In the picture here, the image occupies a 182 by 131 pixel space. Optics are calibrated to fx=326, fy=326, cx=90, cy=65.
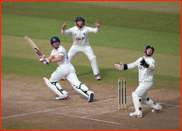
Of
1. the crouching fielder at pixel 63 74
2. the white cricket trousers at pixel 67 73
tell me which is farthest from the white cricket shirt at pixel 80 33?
the white cricket trousers at pixel 67 73

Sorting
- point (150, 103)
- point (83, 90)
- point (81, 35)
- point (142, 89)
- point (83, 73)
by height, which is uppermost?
point (81, 35)

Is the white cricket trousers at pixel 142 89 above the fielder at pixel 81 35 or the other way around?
the other way around

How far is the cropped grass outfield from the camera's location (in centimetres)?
1413

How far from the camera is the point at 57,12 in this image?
27.0m

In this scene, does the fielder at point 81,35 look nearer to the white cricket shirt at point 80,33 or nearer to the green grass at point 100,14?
the white cricket shirt at point 80,33

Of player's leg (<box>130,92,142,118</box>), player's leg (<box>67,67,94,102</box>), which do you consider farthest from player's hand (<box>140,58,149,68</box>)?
player's leg (<box>67,67,94,102</box>)

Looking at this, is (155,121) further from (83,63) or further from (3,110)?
(83,63)

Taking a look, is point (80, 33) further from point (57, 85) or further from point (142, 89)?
point (142, 89)

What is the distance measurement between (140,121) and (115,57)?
8.71 m

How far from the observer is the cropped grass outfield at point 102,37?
46.3ft

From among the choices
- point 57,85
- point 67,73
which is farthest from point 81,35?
point 57,85

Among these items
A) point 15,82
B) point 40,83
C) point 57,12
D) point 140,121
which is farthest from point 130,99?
point 57,12

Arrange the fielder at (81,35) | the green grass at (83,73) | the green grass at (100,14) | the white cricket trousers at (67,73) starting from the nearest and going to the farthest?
the white cricket trousers at (67,73) < the fielder at (81,35) < the green grass at (83,73) < the green grass at (100,14)

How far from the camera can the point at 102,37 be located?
70.8 feet
